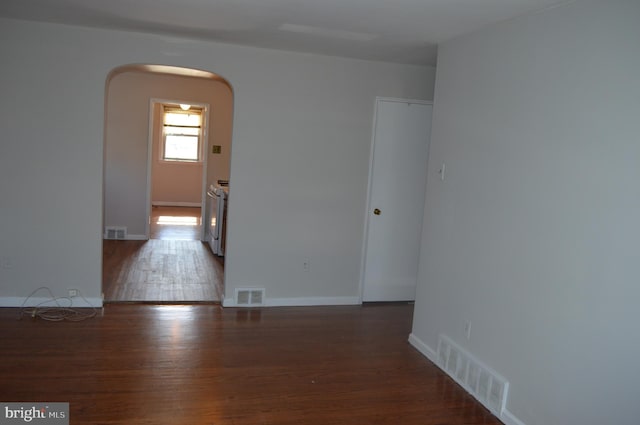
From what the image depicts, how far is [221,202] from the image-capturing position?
683 cm

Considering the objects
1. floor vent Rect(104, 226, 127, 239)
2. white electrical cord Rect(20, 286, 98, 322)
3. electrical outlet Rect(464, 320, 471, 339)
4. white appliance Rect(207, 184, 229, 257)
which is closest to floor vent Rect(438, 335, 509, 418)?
electrical outlet Rect(464, 320, 471, 339)

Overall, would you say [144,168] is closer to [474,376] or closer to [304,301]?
[304,301]

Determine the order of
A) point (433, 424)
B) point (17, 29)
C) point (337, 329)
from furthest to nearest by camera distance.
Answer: point (337, 329) < point (17, 29) < point (433, 424)

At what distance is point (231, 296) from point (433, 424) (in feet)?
8.22

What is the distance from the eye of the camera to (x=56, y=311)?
4473mm

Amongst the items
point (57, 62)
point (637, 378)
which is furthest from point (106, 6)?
point (637, 378)

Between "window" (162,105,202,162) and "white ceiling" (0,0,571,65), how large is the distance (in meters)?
7.25

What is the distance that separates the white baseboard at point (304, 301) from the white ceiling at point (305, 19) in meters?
2.41

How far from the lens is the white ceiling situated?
3.13 m

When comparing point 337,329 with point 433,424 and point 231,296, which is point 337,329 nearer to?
point 231,296

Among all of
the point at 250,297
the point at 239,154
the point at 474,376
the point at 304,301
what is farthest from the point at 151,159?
the point at 474,376

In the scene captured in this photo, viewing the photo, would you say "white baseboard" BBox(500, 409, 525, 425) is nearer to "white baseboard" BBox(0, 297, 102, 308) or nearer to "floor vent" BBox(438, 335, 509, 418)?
"floor vent" BBox(438, 335, 509, 418)

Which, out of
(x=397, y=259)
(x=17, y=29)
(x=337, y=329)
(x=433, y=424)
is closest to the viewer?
(x=433, y=424)

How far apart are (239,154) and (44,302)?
218 centimetres
